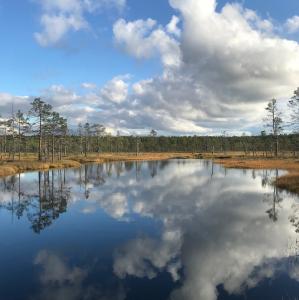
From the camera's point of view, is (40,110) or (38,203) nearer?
(38,203)

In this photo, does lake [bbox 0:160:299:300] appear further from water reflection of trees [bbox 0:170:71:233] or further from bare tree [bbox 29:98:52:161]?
bare tree [bbox 29:98:52:161]

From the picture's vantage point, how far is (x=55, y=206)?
31.0m

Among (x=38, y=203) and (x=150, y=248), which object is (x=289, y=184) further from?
(x=150, y=248)

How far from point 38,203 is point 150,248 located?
17459 mm

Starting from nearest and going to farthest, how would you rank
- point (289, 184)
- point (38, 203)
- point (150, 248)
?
1. point (150, 248)
2. point (38, 203)
3. point (289, 184)

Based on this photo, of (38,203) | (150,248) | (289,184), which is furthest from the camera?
(289,184)

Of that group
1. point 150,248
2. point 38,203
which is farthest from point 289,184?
point 150,248

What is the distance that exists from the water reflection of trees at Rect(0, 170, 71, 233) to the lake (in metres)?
0.09

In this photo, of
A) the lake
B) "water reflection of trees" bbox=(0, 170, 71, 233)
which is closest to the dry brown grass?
the lake

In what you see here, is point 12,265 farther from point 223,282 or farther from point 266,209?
point 266,209

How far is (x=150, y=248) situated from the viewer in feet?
59.3

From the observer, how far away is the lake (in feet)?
42.6

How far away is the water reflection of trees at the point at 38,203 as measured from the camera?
25.6 meters

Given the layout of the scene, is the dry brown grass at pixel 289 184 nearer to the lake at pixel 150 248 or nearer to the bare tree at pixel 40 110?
the lake at pixel 150 248
